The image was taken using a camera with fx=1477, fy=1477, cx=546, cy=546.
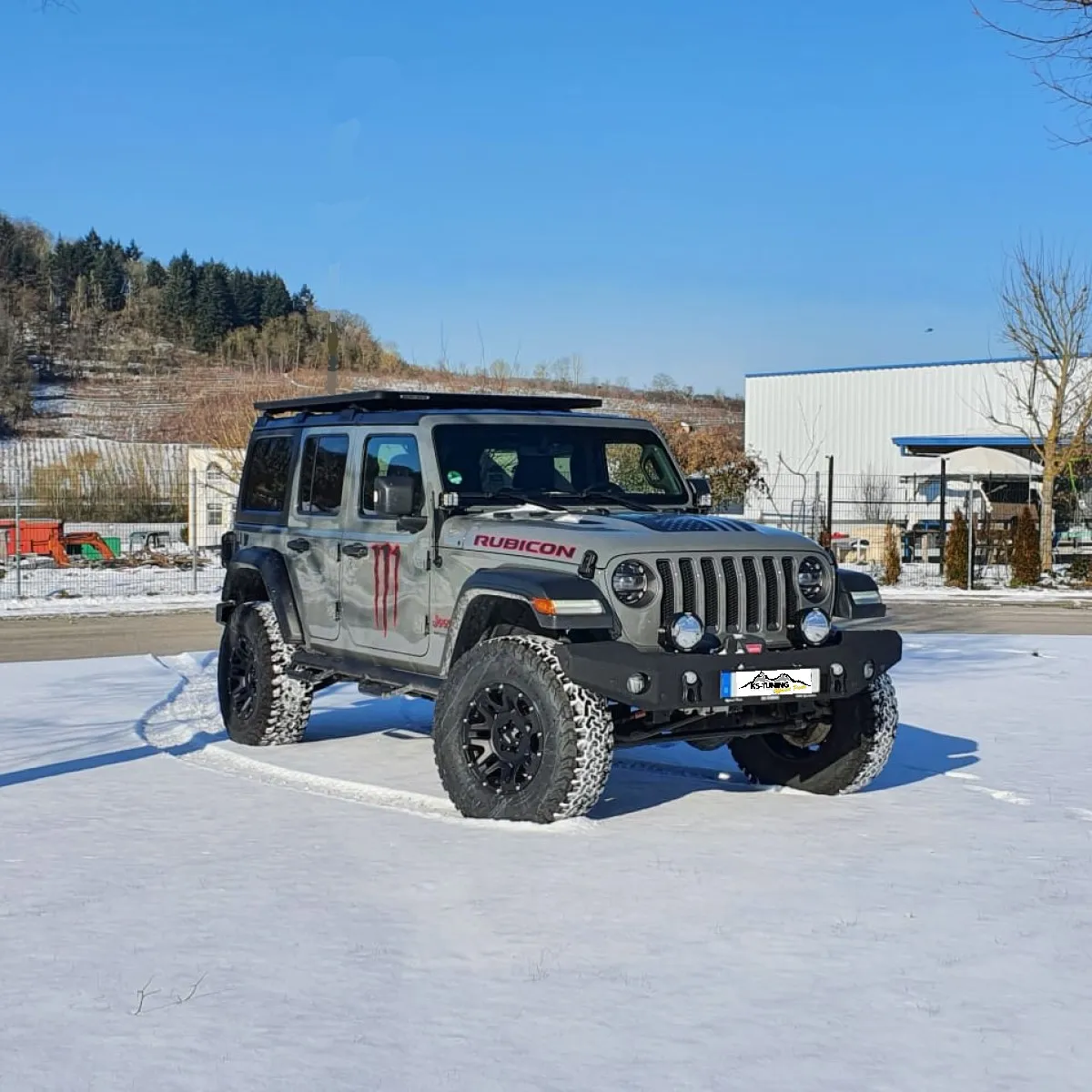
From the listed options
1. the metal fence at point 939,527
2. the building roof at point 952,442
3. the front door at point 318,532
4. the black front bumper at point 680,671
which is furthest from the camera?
the building roof at point 952,442

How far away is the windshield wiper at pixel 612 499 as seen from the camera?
26.8 feet

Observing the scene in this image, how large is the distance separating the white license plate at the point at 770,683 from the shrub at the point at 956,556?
69.0ft

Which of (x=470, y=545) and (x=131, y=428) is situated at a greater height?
(x=131, y=428)

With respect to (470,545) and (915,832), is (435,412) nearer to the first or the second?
(470,545)

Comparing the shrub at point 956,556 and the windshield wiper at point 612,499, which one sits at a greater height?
the windshield wiper at point 612,499

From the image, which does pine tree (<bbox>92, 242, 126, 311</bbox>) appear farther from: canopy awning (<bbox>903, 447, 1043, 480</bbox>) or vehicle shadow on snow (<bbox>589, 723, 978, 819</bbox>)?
vehicle shadow on snow (<bbox>589, 723, 978, 819</bbox>)

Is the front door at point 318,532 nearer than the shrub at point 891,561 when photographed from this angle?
Yes

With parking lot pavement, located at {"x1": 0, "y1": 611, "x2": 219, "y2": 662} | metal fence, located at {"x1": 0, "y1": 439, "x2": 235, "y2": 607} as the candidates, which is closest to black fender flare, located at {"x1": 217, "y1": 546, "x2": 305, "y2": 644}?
parking lot pavement, located at {"x1": 0, "y1": 611, "x2": 219, "y2": 662}

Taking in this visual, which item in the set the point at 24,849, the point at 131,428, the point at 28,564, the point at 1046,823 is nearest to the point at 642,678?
the point at 1046,823

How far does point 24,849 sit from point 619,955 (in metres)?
2.96

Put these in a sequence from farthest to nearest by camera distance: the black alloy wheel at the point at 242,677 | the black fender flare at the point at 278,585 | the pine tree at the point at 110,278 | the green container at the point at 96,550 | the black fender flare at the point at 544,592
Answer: the pine tree at the point at 110,278, the green container at the point at 96,550, the black alloy wheel at the point at 242,677, the black fender flare at the point at 278,585, the black fender flare at the point at 544,592

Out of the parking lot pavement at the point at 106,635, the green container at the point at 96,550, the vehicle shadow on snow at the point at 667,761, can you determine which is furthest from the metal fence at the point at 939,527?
the vehicle shadow on snow at the point at 667,761

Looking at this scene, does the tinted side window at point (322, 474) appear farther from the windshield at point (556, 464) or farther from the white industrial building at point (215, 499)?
the white industrial building at point (215, 499)

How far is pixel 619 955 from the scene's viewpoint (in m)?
5.03
